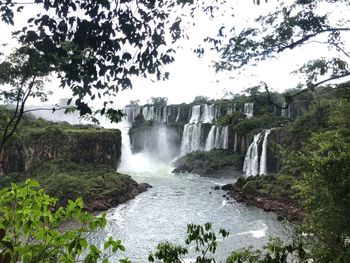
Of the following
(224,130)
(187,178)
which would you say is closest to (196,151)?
(224,130)

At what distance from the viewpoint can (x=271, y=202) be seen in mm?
28969

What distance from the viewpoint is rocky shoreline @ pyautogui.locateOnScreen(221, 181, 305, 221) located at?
25.3m

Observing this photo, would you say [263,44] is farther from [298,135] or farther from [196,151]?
[196,151]

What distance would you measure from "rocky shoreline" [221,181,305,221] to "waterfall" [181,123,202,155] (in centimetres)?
2439

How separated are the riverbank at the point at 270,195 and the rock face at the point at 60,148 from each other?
16103mm

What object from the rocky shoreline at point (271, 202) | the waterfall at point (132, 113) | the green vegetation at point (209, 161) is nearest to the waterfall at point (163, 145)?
the waterfall at point (132, 113)

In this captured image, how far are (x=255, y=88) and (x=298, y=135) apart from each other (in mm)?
33513

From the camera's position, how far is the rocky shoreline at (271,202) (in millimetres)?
25344

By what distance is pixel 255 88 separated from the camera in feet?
24.6

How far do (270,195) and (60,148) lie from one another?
75.7 feet

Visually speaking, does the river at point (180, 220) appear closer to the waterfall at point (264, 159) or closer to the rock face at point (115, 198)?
the rock face at point (115, 198)

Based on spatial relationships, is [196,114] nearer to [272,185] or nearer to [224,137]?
[224,137]

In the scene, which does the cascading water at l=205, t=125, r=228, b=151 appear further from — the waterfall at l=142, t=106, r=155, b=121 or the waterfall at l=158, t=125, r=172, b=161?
the waterfall at l=142, t=106, r=155, b=121

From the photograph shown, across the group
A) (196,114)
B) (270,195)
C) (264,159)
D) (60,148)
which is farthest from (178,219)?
(196,114)
